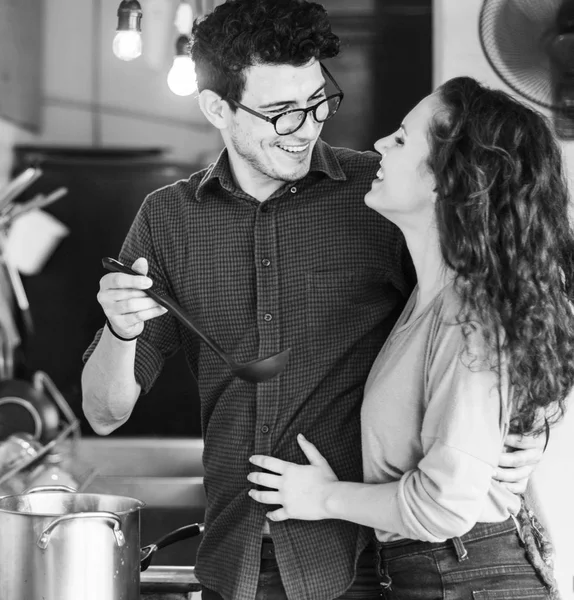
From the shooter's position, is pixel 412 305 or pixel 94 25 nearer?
pixel 412 305

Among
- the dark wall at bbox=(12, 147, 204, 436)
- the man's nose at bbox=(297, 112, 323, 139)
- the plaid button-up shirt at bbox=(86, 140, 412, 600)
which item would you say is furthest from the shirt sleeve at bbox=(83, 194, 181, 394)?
the dark wall at bbox=(12, 147, 204, 436)

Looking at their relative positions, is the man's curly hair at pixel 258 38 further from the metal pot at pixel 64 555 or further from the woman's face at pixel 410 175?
the metal pot at pixel 64 555

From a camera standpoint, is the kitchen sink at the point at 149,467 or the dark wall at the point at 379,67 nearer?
the kitchen sink at the point at 149,467

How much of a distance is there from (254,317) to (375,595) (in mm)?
445

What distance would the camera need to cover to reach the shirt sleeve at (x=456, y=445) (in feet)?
3.57

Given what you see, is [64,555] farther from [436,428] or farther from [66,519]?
Result: [436,428]

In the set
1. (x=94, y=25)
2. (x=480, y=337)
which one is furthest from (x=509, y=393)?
(x=94, y=25)

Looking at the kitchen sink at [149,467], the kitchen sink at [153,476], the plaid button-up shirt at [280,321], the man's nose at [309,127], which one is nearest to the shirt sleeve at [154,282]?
the plaid button-up shirt at [280,321]

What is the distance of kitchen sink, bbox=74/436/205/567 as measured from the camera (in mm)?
2666

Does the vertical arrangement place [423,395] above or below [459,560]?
above

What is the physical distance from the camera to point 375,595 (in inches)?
52.9

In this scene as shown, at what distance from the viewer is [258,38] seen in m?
1.47

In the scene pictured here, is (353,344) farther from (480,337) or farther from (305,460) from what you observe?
(480,337)

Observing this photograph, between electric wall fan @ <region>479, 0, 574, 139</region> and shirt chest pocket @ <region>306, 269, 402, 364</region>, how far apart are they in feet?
3.37
